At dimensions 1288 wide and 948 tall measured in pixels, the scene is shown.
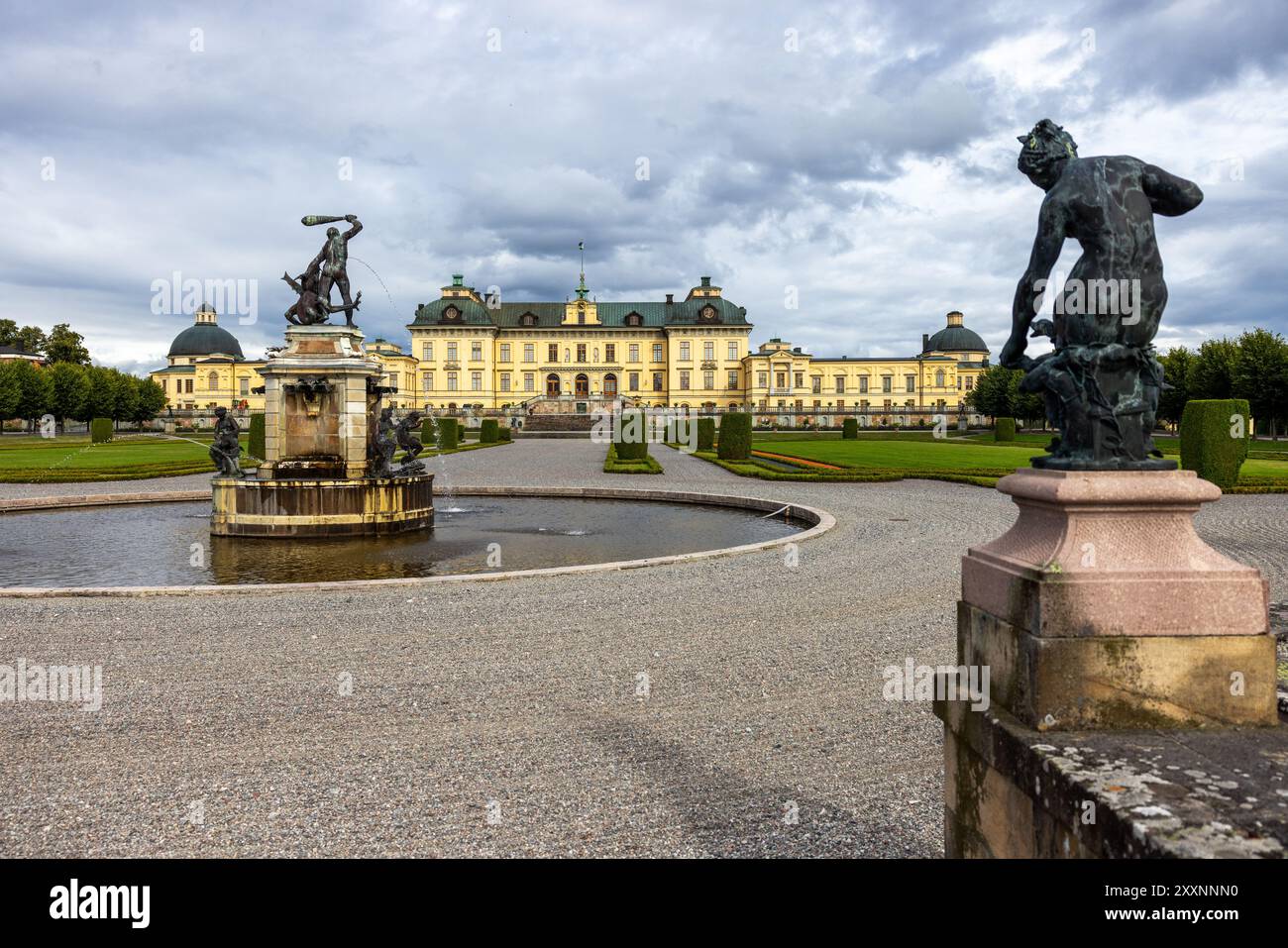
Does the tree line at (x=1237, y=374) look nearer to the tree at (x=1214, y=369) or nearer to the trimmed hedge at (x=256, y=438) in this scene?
the tree at (x=1214, y=369)

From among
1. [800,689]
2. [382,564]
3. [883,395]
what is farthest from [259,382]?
[800,689]

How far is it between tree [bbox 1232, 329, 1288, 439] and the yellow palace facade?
39.1 m

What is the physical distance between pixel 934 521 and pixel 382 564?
8.75m

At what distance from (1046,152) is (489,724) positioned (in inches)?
152

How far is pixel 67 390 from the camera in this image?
2539 inches

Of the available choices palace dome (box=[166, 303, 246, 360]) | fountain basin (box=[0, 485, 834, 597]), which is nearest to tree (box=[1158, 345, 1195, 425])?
fountain basin (box=[0, 485, 834, 597])

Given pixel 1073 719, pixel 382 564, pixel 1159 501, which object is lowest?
pixel 382 564

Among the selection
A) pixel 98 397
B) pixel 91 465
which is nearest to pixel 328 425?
pixel 91 465

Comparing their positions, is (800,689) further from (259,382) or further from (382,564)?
(259,382)

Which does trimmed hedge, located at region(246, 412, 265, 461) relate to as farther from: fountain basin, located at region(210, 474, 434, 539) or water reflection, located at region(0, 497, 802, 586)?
fountain basin, located at region(210, 474, 434, 539)

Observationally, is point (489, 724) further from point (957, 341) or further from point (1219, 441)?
point (957, 341)
